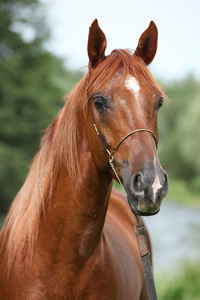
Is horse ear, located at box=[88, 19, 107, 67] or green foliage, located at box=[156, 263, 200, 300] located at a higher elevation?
horse ear, located at box=[88, 19, 107, 67]

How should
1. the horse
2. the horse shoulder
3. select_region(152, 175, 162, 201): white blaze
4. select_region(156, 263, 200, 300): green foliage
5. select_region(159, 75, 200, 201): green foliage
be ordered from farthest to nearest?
1. select_region(159, 75, 200, 201): green foliage
2. select_region(156, 263, 200, 300): green foliage
3. the horse shoulder
4. the horse
5. select_region(152, 175, 162, 201): white blaze

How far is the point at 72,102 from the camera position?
8.19ft

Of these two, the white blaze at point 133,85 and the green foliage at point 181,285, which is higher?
the white blaze at point 133,85

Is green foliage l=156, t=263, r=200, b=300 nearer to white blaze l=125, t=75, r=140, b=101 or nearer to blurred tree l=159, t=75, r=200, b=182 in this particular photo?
white blaze l=125, t=75, r=140, b=101

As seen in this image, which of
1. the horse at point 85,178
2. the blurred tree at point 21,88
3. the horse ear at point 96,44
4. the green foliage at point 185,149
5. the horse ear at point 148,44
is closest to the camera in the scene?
the horse at point 85,178

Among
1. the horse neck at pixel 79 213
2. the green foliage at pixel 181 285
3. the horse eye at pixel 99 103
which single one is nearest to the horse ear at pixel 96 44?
the horse eye at pixel 99 103

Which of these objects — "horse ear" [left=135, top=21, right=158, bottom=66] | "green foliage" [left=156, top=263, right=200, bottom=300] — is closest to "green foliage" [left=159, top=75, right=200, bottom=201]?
"green foliage" [left=156, top=263, right=200, bottom=300]

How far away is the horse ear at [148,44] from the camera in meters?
2.40

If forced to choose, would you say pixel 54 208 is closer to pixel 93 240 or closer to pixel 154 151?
pixel 93 240

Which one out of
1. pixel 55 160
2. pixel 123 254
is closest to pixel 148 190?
pixel 55 160

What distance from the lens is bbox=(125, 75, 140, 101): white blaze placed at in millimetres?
2132

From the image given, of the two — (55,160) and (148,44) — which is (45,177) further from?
(148,44)

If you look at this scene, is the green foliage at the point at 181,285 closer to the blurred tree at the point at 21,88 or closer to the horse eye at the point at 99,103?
the horse eye at the point at 99,103

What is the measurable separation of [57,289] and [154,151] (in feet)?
3.43
